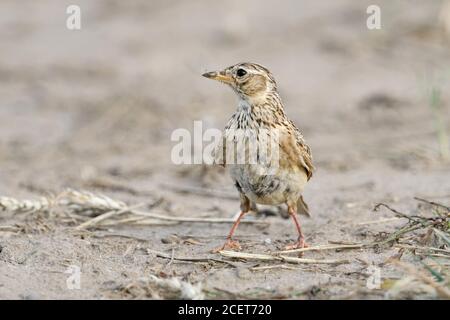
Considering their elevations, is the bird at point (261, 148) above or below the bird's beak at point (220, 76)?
below

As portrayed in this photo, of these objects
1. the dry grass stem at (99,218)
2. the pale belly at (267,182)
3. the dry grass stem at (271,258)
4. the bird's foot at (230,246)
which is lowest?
the dry grass stem at (271,258)

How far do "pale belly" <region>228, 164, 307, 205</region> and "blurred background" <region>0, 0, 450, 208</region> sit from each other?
5.99 feet

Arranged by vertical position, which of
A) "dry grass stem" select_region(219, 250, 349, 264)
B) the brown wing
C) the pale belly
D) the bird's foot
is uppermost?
the brown wing

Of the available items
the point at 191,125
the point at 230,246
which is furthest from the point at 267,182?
the point at 191,125

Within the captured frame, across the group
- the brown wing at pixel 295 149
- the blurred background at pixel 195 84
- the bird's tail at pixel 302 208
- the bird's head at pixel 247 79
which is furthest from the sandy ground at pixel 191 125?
the bird's head at pixel 247 79

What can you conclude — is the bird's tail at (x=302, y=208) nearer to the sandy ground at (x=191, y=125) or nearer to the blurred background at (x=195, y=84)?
the sandy ground at (x=191, y=125)

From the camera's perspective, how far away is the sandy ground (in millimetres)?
5508

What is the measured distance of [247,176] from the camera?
19.4ft

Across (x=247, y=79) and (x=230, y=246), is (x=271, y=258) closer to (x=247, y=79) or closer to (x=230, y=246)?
(x=230, y=246)

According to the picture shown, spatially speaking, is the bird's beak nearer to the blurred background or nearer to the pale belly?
the pale belly

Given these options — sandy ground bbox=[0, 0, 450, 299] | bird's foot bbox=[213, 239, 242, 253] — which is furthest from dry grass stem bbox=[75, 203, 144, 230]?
bird's foot bbox=[213, 239, 242, 253]

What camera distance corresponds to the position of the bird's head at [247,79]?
245 inches

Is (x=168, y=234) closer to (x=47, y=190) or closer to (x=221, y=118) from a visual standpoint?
(x=47, y=190)

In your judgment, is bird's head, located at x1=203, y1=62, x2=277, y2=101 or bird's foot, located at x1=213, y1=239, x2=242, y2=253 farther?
bird's head, located at x1=203, y1=62, x2=277, y2=101
